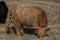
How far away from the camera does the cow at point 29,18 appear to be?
9898 millimetres

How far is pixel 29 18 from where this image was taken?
10156 mm

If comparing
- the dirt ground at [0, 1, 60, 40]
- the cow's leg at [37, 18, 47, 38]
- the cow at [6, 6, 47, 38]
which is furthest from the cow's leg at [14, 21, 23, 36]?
the cow's leg at [37, 18, 47, 38]

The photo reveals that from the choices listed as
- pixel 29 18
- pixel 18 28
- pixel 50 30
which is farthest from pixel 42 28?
pixel 50 30

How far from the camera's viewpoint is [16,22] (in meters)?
10.5

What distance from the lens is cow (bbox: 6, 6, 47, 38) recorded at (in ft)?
32.5

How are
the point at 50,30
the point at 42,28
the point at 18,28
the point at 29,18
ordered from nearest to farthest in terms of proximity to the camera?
the point at 42,28
the point at 29,18
the point at 18,28
the point at 50,30

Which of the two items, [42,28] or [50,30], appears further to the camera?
[50,30]

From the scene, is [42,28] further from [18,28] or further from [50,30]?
[50,30]

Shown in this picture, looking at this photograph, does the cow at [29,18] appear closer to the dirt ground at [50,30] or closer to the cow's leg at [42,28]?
the cow's leg at [42,28]

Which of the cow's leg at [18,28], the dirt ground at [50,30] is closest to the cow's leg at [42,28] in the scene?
the dirt ground at [50,30]

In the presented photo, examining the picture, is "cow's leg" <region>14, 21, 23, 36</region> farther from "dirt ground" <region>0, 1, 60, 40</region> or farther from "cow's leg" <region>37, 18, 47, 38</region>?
"cow's leg" <region>37, 18, 47, 38</region>

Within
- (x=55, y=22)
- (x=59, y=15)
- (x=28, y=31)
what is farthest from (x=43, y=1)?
(x=28, y=31)

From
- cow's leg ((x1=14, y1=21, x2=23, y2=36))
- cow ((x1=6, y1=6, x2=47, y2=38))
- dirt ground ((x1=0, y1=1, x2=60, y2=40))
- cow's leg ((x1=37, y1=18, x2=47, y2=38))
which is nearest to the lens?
cow's leg ((x1=37, y1=18, x2=47, y2=38))

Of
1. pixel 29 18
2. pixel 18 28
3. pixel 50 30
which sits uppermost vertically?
pixel 29 18
